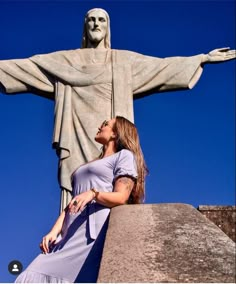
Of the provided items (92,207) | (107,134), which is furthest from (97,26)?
(92,207)

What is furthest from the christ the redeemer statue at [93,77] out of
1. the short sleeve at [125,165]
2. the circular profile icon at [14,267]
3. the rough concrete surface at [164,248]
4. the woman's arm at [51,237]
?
the rough concrete surface at [164,248]

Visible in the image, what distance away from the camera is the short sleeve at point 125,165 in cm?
343

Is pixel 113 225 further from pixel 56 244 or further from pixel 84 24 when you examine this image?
pixel 84 24

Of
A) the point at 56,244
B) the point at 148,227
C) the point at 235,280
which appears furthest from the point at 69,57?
the point at 235,280

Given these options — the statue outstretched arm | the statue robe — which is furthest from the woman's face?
the statue outstretched arm

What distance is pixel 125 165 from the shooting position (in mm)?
3471

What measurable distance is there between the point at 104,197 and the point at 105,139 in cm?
64

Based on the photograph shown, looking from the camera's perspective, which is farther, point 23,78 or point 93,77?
point 23,78

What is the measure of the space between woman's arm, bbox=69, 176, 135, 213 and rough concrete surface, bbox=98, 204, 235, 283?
0.25 metres

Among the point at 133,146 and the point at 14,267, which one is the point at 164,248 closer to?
the point at 133,146

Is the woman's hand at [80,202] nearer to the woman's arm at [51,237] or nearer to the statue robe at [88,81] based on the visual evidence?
the woman's arm at [51,237]

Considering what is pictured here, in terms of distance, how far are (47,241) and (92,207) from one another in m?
0.32

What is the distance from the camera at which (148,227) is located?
2.72 metres

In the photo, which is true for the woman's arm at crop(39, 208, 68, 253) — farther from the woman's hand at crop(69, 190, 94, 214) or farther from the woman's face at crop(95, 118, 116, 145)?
the woman's face at crop(95, 118, 116, 145)
